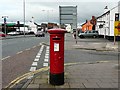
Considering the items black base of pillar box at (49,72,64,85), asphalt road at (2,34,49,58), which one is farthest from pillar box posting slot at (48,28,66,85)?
asphalt road at (2,34,49,58)

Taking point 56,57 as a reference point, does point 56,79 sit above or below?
below

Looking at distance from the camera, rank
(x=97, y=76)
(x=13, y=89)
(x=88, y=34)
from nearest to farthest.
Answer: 1. (x=13, y=89)
2. (x=97, y=76)
3. (x=88, y=34)

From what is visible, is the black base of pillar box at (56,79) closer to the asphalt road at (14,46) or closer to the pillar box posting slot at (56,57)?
the pillar box posting slot at (56,57)

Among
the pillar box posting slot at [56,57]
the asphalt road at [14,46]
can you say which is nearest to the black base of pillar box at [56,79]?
the pillar box posting slot at [56,57]

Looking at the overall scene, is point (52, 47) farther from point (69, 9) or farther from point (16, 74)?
point (69, 9)

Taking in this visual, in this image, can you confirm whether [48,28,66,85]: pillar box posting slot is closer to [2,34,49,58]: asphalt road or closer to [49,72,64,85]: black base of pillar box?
[49,72,64,85]: black base of pillar box

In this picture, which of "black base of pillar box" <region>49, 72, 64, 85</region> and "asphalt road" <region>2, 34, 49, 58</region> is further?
"asphalt road" <region>2, 34, 49, 58</region>

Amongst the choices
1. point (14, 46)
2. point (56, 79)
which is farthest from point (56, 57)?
point (14, 46)

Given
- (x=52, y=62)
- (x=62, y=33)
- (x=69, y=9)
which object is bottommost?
(x=52, y=62)

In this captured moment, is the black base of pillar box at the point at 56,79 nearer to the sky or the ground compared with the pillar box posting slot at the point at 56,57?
nearer to the ground

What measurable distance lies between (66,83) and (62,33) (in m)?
1.45

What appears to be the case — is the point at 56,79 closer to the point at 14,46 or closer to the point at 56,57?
the point at 56,57

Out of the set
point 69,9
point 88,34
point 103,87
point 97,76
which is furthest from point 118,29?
point 88,34

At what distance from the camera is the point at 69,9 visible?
24.4 meters
